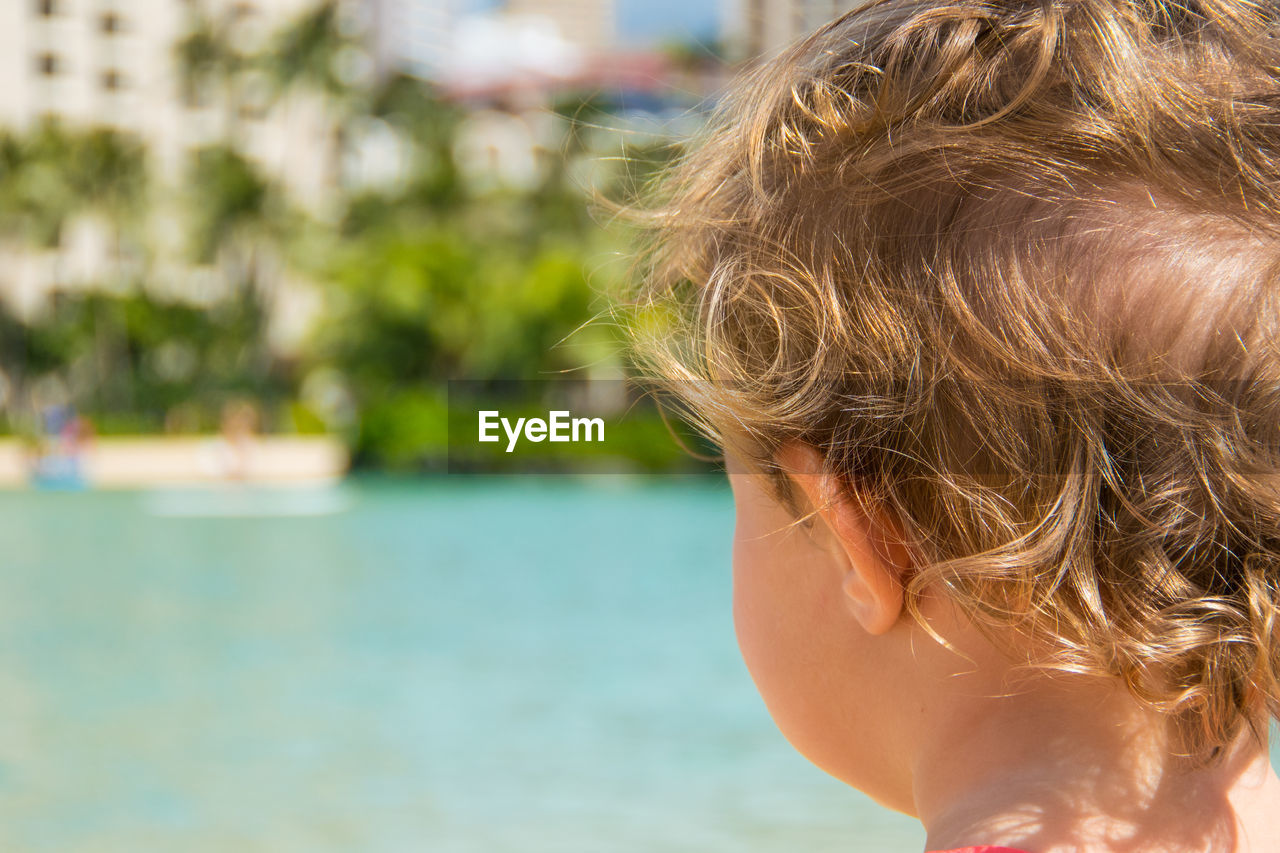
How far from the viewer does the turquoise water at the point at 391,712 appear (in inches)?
195

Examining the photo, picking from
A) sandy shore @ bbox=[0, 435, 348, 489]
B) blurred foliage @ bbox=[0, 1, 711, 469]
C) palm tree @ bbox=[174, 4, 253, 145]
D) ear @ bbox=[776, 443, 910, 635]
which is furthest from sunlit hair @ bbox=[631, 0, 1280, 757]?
palm tree @ bbox=[174, 4, 253, 145]

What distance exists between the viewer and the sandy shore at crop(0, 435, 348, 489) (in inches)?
941

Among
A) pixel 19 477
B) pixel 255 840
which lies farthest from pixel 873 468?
pixel 19 477

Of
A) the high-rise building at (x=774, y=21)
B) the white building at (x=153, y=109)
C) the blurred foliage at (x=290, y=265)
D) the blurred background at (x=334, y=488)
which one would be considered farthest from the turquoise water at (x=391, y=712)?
the white building at (x=153, y=109)

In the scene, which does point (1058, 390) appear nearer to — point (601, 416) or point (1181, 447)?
point (1181, 447)

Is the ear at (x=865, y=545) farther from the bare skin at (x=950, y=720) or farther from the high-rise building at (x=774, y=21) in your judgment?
the high-rise building at (x=774, y=21)

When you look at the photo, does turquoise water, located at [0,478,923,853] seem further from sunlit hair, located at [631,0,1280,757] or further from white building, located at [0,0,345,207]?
white building, located at [0,0,345,207]

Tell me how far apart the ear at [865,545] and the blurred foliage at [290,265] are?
2449 cm

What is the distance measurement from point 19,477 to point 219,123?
836 inches

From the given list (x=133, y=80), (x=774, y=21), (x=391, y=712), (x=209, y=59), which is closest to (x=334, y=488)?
(x=391, y=712)

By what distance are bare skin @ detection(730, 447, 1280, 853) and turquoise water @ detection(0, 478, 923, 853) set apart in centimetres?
130

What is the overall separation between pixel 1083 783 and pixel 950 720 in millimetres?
89

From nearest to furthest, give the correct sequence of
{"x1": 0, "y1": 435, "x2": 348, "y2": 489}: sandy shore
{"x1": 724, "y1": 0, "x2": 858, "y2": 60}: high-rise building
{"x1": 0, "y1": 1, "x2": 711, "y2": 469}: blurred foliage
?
{"x1": 724, "y1": 0, "x2": 858, "y2": 60}: high-rise building < {"x1": 0, "y1": 435, "x2": 348, "y2": 489}: sandy shore < {"x1": 0, "y1": 1, "x2": 711, "y2": 469}: blurred foliage

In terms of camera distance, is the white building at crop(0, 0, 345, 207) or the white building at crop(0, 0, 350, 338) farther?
the white building at crop(0, 0, 345, 207)
